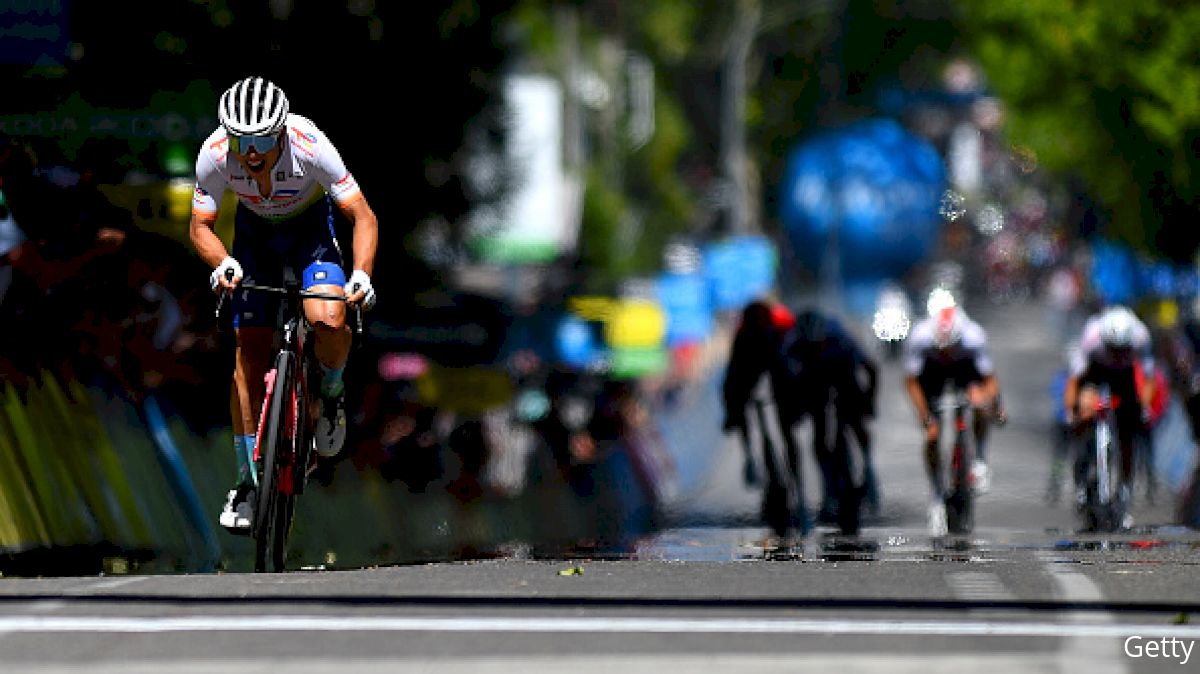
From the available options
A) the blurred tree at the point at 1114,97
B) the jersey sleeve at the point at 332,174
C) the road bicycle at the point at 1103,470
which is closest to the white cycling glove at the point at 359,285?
A: the jersey sleeve at the point at 332,174

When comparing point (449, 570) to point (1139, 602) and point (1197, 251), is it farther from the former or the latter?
point (1197, 251)

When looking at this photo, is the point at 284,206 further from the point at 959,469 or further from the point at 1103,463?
the point at 1103,463

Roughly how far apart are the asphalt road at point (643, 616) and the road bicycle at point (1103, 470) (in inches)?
288

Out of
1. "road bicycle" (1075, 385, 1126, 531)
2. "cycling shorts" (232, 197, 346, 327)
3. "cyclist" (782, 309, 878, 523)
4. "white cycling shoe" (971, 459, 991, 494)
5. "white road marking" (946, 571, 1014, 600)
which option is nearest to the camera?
"white road marking" (946, 571, 1014, 600)

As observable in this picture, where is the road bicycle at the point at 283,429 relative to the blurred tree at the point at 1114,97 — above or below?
below

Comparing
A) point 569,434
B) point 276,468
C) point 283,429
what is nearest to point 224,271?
point 283,429

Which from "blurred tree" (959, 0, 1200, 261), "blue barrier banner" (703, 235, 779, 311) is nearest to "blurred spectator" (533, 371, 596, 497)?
"blurred tree" (959, 0, 1200, 261)

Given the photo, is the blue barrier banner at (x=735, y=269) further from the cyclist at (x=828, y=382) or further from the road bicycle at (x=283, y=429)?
the road bicycle at (x=283, y=429)

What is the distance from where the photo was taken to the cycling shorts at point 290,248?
10812 millimetres

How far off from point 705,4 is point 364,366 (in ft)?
225

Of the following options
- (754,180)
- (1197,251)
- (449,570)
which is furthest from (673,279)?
(754,180)

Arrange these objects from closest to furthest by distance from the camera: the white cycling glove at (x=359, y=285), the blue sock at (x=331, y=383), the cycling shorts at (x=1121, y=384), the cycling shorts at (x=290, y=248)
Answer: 1. the white cycling glove at (x=359, y=285)
2. the cycling shorts at (x=290, y=248)
3. the blue sock at (x=331, y=383)
4. the cycling shorts at (x=1121, y=384)

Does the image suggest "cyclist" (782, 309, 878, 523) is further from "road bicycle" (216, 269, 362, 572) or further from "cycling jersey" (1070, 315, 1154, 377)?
"road bicycle" (216, 269, 362, 572)

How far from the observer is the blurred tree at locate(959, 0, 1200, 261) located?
36938 millimetres
